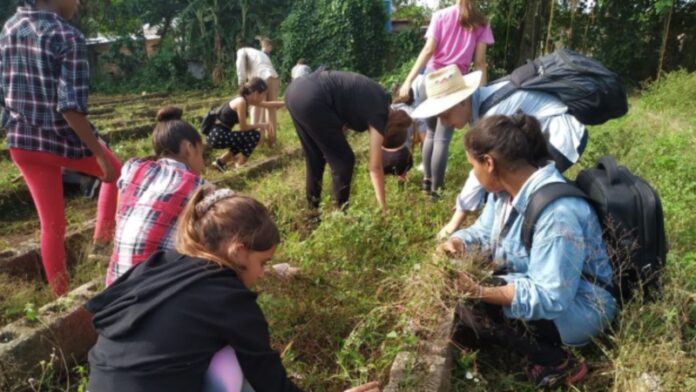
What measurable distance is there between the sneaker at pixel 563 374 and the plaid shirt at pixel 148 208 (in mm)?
1696

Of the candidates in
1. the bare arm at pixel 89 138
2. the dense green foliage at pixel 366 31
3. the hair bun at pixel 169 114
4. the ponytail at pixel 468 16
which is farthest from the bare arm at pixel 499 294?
the dense green foliage at pixel 366 31

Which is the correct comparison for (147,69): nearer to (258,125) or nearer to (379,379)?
(258,125)

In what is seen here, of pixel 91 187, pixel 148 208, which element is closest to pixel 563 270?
pixel 148 208

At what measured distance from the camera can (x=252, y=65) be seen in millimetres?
7320

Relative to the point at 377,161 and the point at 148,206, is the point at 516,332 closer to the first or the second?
the point at 377,161

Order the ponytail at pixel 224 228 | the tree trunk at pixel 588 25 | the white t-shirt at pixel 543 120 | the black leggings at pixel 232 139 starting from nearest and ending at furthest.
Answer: the ponytail at pixel 224 228 → the white t-shirt at pixel 543 120 → the black leggings at pixel 232 139 → the tree trunk at pixel 588 25

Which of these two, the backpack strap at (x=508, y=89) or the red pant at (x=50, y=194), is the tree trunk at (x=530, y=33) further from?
the red pant at (x=50, y=194)

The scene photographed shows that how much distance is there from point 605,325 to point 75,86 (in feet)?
8.83

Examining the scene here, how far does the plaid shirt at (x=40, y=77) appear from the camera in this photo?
248 centimetres

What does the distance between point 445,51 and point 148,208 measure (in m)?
2.92

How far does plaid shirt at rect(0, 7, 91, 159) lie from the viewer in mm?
2482

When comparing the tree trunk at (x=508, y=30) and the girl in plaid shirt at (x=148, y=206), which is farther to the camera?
the tree trunk at (x=508, y=30)

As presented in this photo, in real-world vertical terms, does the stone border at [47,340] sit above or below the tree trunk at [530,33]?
below

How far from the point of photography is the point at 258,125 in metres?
6.04
